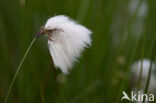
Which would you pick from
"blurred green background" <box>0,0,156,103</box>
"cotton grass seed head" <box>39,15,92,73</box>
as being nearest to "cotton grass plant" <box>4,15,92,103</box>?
"cotton grass seed head" <box>39,15,92,73</box>

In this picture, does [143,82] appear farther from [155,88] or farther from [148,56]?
[148,56]

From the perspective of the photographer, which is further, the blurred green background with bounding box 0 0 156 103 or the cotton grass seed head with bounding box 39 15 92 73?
the blurred green background with bounding box 0 0 156 103

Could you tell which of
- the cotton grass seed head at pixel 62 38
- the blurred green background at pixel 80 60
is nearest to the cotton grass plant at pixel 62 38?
the cotton grass seed head at pixel 62 38

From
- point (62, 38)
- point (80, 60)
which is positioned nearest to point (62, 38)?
point (62, 38)

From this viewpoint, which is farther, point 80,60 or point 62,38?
point 80,60

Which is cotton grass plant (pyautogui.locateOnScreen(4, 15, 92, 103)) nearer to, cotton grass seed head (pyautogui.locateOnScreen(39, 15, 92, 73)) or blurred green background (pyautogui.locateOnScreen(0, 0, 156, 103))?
cotton grass seed head (pyautogui.locateOnScreen(39, 15, 92, 73))

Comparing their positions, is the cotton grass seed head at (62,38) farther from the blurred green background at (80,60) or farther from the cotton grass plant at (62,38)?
the blurred green background at (80,60)

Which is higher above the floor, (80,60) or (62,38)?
(62,38)

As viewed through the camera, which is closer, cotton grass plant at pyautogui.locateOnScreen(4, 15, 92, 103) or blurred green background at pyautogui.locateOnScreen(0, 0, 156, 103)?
cotton grass plant at pyautogui.locateOnScreen(4, 15, 92, 103)

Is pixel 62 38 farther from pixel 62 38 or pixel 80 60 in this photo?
pixel 80 60
